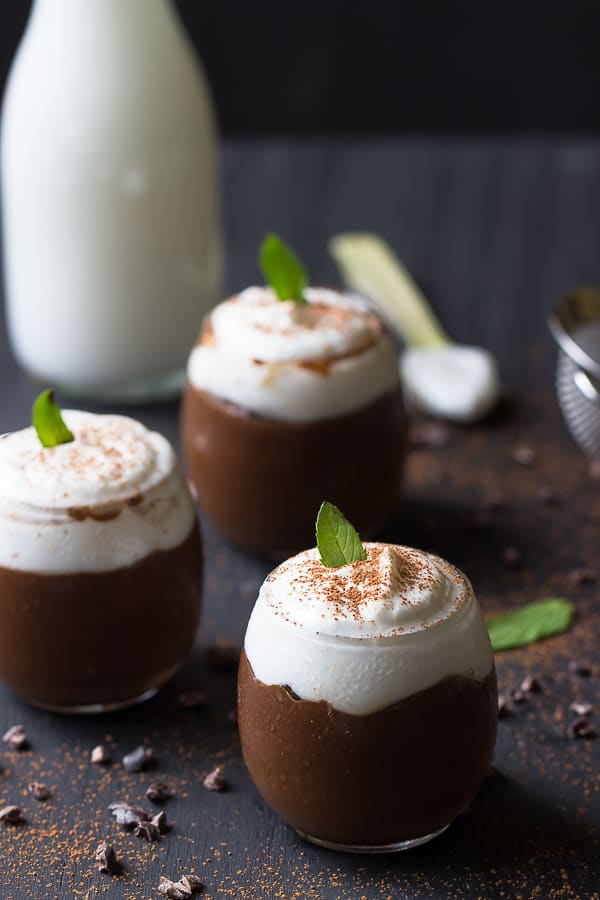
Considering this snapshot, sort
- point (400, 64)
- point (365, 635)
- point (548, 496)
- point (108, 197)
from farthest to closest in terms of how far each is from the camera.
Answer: point (400, 64)
point (108, 197)
point (548, 496)
point (365, 635)

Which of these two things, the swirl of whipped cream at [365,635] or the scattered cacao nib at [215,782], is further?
the scattered cacao nib at [215,782]

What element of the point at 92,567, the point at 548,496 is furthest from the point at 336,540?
the point at 548,496

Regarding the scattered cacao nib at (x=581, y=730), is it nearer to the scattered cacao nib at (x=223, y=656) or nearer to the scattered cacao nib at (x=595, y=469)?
the scattered cacao nib at (x=223, y=656)

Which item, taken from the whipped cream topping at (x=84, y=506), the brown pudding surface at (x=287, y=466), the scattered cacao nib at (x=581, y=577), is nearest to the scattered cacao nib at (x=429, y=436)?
the brown pudding surface at (x=287, y=466)

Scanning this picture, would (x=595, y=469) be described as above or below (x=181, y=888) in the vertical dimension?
below

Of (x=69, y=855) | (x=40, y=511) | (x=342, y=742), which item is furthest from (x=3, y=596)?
(x=342, y=742)

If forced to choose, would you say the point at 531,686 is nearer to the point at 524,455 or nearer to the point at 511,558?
the point at 511,558
